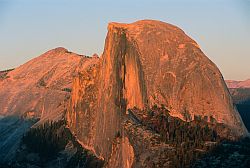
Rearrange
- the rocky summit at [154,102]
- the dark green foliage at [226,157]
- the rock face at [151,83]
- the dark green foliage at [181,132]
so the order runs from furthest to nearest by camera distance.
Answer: the rock face at [151,83] → the rocky summit at [154,102] → the dark green foliage at [181,132] → the dark green foliage at [226,157]

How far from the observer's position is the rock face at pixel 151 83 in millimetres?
170125

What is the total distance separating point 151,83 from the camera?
589 feet

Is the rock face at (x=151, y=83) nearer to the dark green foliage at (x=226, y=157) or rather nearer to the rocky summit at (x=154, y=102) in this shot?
the rocky summit at (x=154, y=102)

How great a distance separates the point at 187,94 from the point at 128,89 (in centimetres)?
1776

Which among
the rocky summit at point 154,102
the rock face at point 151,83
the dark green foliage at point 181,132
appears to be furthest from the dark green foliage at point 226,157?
the rock face at point 151,83

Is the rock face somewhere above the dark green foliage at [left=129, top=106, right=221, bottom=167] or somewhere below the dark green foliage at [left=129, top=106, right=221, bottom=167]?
above

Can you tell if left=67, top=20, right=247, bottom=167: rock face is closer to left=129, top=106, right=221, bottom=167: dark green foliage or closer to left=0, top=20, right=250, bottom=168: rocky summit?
left=0, top=20, right=250, bottom=168: rocky summit

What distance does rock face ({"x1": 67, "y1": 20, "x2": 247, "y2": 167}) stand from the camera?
170125mm

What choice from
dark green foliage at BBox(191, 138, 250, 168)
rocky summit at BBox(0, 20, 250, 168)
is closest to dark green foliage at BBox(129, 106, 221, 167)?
rocky summit at BBox(0, 20, 250, 168)

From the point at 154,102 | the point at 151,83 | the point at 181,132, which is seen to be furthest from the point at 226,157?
the point at 151,83

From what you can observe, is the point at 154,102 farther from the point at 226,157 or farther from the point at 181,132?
the point at 226,157

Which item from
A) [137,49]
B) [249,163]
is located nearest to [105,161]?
[137,49]

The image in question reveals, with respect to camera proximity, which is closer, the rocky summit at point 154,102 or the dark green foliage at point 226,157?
the dark green foliage at point 226,157

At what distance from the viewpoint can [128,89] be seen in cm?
18275
